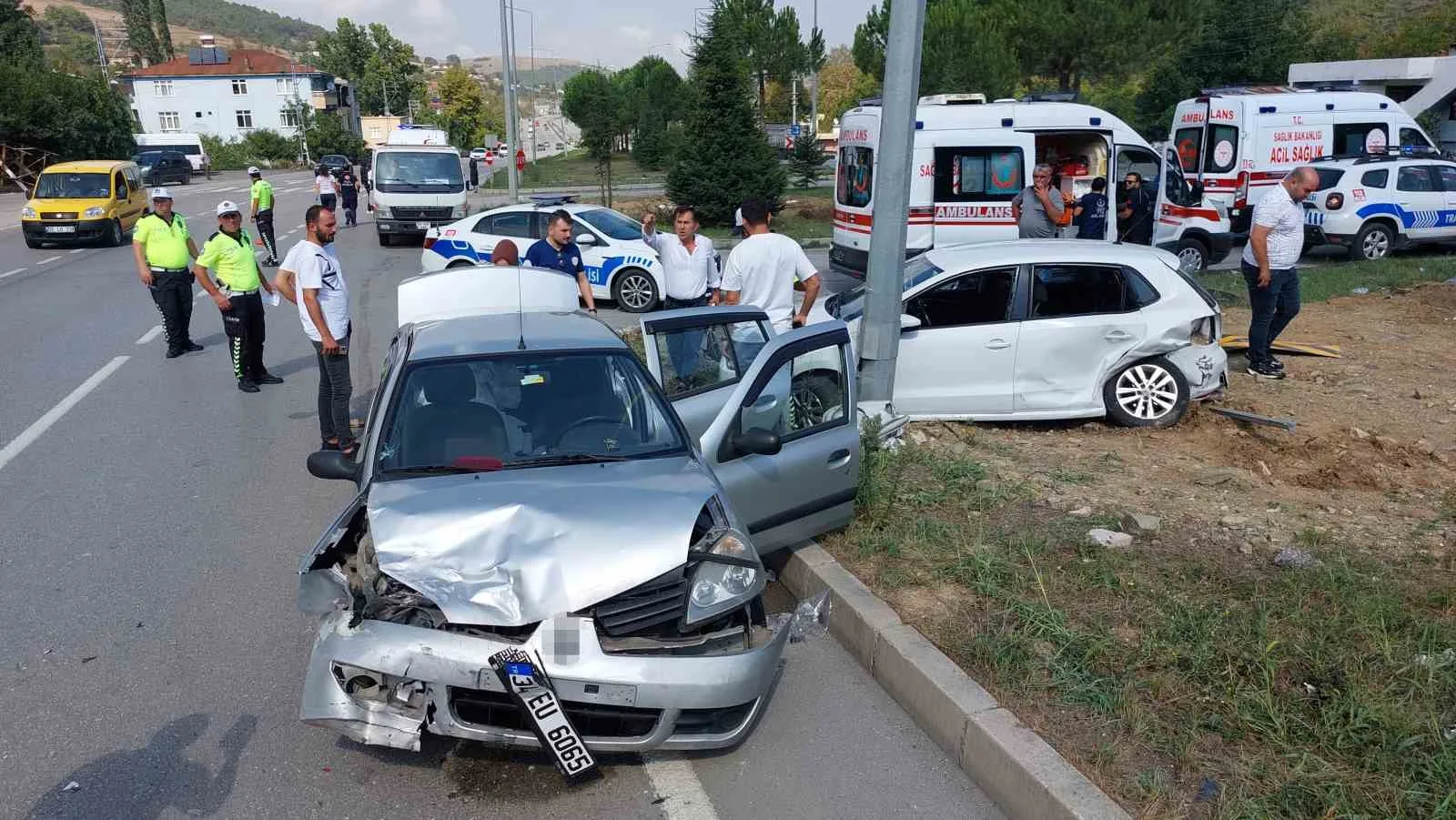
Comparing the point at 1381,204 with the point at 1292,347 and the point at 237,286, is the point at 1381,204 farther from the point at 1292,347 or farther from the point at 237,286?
the point at 237,286

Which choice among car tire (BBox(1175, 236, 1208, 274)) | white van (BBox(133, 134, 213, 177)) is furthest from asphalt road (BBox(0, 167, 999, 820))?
white van (BBox(133, 134, 213, 177))

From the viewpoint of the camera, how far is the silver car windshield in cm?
479

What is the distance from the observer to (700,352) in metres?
6.46

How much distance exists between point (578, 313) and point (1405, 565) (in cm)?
447

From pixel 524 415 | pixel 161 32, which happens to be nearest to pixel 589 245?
pixel 524 415

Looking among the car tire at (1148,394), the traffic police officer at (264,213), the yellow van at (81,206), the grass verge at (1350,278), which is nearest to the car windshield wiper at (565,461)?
the car tire at (1148,394)

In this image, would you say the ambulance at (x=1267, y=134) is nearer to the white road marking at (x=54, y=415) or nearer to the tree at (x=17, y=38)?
the white road marking at (x=54, y=415)

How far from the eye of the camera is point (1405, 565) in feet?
17.9

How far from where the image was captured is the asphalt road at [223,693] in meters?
3.99

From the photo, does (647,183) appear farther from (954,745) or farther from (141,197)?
(954,745)

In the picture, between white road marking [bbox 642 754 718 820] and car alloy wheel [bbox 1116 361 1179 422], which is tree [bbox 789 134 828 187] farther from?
white road marking [bbox 642 754 718 820]

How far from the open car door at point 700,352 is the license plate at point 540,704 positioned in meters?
2.41

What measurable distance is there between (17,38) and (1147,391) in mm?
59040

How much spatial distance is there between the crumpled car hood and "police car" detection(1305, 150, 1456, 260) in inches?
679
